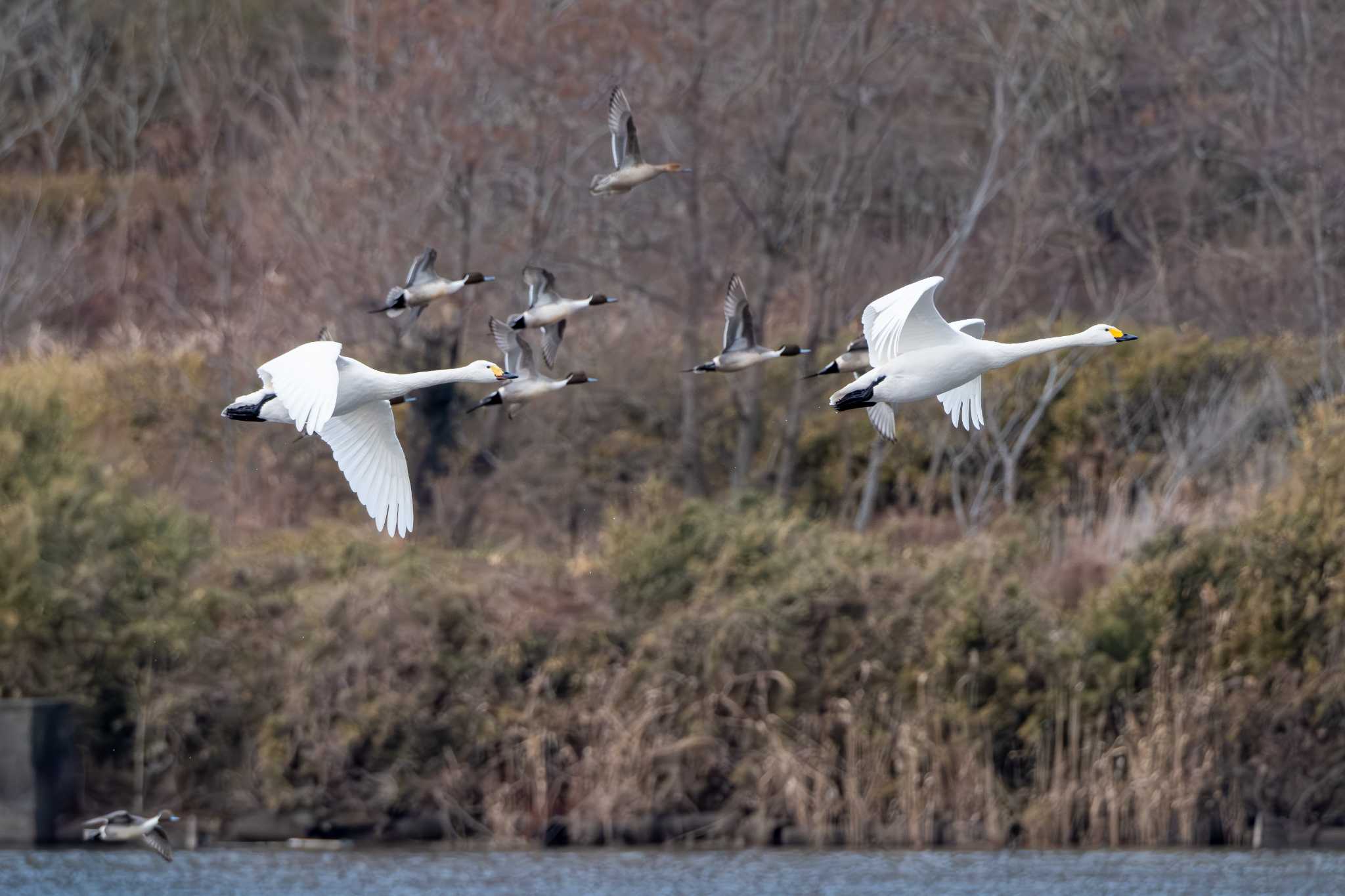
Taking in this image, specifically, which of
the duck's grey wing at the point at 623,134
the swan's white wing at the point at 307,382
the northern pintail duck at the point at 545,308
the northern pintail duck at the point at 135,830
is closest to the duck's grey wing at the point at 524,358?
the northern pintail duck at the point at 545,308

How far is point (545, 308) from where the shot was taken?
57.2 ft

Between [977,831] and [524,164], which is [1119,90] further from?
[977,831]

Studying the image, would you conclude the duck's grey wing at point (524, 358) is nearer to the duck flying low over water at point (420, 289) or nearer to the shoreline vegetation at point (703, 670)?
the duck flying low over water at point (420, 289)

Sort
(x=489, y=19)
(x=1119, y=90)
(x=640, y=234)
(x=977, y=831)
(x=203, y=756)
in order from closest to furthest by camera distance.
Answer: (x=977, y=831), (x=203, y=756), (x=489, y=19), (x=640, y=234), (x=1119, y=90)

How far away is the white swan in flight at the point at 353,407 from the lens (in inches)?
571

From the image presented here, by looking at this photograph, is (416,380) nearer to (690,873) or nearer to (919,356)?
(919,356)

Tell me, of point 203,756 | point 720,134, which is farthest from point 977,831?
point 720,134

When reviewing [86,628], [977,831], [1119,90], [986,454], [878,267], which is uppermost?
[1119,90]

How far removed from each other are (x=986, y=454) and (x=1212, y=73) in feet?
28.6

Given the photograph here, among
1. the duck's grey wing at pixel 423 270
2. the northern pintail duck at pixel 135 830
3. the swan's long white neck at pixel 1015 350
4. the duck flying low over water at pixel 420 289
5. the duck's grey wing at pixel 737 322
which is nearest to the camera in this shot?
the swan's long white neck at pixel 1015 350

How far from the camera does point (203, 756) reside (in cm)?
2681

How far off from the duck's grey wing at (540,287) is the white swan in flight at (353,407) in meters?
0.82

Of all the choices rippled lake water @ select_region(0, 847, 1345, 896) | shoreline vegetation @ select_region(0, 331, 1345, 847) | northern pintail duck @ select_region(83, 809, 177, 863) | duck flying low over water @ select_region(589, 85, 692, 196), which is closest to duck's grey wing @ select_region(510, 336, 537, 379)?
duck flying low over water @ select_region(589, 85, 692, 196)

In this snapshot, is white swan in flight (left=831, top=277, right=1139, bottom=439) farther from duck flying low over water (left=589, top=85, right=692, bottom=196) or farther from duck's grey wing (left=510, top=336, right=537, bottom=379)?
duck's grey wing (left=510, top=336, right=537, bottom=379)
